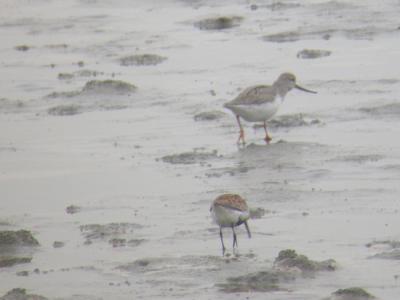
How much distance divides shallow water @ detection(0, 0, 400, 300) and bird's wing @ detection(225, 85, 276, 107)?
464 mm

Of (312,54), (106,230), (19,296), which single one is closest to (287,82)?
(312,54)

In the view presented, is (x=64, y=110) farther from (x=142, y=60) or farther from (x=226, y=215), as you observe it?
(x=226, y=215)

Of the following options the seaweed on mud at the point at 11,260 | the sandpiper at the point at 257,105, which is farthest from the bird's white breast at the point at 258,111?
the seaweed on mud at the point at 11,260

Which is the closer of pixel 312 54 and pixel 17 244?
pixel 17 244

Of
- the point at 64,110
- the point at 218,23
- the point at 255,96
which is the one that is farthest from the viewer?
the point at 218,23

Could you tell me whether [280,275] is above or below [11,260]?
below

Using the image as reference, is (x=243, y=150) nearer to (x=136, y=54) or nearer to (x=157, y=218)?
(x=157, y=218)

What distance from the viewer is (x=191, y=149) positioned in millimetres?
17391

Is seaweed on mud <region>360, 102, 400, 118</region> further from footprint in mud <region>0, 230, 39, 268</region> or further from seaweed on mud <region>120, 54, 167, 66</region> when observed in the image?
footprint in mud <region>0, 230, 39, 268</region>

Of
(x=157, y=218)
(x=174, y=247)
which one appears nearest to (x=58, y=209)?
(x=157, y=218)

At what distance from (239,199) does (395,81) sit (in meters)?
7.43

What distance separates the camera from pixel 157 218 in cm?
1452

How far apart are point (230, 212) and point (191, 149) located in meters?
4.45

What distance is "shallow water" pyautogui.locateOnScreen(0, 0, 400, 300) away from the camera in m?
12.8
